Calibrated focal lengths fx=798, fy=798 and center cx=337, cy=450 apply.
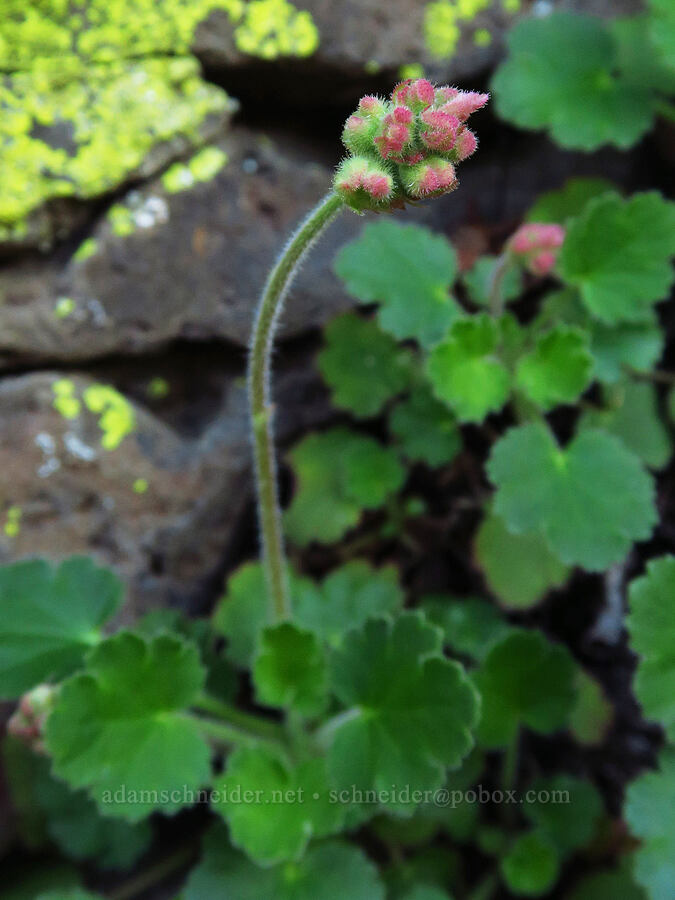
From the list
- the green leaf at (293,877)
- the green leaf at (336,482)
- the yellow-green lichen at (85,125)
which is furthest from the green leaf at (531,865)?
the yellow-green lichen at (85,125)

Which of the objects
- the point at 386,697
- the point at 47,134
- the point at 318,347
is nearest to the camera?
the point at 386,697

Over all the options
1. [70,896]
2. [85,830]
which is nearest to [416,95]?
[70,896]

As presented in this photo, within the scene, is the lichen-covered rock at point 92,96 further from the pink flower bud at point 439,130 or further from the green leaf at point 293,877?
the green leaf at point 293,877

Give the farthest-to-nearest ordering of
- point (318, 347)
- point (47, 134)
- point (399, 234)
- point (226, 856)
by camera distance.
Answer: point (318, 347) < point (399, 234) < point (47, 134) < point (226, 856)

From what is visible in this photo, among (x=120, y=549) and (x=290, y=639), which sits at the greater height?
(x=290, y=639)

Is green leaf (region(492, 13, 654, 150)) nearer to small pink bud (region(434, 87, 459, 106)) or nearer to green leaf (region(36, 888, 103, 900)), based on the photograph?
small pink bud (region(434, 87, 459, 106))

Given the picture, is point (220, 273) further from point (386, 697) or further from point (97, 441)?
point (386, 697)

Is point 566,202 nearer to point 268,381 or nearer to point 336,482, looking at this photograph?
point 336,482

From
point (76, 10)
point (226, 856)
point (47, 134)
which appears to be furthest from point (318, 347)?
point (226, 856)
